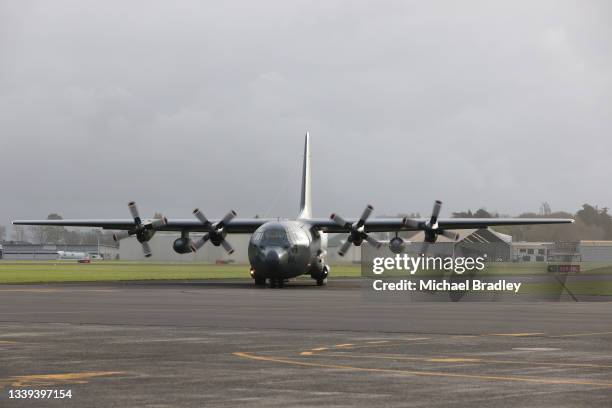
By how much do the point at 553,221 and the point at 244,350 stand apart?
179 feet

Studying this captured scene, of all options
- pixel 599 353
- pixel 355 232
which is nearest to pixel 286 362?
pixel 599 353

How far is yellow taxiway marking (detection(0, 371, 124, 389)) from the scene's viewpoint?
1472 centimetres

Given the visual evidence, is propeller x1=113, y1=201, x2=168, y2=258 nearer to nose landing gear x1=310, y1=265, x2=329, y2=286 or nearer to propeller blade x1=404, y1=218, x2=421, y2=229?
nose landing gear x1=310, y1=265, x2=329, y2=286

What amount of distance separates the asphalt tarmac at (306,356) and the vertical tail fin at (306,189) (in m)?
35.9

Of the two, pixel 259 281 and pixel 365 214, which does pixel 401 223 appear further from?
pixel 259 281

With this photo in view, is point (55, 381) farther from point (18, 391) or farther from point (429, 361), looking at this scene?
point (429, 361)

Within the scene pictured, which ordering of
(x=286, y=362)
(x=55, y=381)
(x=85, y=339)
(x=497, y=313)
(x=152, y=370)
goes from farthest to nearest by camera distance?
A: 1. (x=497, y=313)
2. (x=85, y=339)
3. (x=286, y=362)
4. (x=152, y=370)
5. (x=55, y=381)

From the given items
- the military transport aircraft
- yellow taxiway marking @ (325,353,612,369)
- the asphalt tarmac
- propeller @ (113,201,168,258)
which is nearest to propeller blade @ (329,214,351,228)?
the military transport aircraft

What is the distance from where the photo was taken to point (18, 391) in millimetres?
13789

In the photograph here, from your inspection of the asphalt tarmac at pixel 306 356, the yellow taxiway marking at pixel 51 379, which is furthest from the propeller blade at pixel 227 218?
the yellow taxiway marking at pixel 51 379

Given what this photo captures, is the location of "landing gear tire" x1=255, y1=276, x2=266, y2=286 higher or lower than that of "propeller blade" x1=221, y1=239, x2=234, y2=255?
lower

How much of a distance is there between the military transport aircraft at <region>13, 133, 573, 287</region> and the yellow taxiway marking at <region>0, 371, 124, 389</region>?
43316 millimetres

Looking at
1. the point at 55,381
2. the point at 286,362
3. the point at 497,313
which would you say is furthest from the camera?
the point at 497,313

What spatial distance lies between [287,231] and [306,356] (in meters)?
41.8
